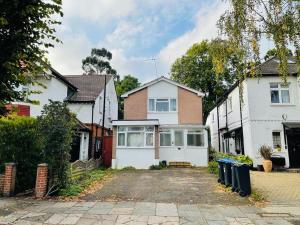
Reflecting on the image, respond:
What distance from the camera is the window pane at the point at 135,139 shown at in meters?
21.2

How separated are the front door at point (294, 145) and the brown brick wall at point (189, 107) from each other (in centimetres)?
683

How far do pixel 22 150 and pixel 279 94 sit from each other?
17414 mm

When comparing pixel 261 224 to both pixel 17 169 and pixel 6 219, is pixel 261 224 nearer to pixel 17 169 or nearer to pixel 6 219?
A: pixel 6 219

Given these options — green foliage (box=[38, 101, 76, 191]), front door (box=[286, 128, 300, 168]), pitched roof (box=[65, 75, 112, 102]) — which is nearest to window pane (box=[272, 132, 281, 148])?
front door (box=[286, 128, 300, 168])

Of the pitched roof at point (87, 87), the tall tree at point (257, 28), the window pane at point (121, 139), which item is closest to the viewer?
the tall tree at point (257, 28)

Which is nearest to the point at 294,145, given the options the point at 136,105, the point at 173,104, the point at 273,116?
the point at 273,116

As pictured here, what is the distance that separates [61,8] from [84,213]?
18.8 feet

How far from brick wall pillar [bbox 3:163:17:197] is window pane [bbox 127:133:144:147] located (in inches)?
445

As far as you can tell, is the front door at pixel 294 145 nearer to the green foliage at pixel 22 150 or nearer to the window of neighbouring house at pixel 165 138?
the window of neighbouring house at pixel 165 138

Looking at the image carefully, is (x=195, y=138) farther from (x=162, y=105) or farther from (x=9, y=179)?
(x=9, y=179)

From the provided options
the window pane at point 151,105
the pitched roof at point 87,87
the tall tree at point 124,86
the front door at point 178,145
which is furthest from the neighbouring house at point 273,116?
the tall tree at point 124,86

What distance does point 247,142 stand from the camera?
20094 millimetres

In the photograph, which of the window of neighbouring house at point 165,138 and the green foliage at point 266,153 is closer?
the green foliage at point 266,153

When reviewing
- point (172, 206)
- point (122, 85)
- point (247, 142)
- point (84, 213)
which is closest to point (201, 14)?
point (172, 206)
